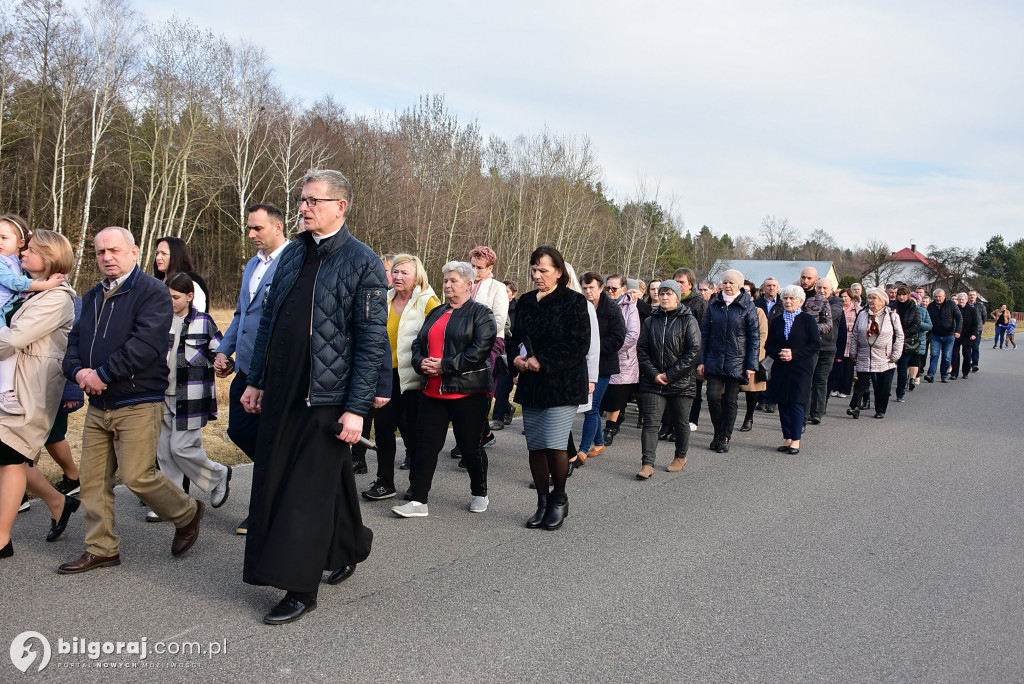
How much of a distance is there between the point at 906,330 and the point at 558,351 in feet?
35.5

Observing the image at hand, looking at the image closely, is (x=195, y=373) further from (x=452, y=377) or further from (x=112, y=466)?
(x=452, y=377)

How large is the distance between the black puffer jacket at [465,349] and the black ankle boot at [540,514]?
3.11 feet

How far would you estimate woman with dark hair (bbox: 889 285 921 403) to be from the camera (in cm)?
1342

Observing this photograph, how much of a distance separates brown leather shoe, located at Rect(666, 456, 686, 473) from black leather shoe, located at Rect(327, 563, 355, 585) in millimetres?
4074

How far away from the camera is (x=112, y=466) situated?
14.4 feet

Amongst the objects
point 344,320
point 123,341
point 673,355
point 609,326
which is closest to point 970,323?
point 673,355

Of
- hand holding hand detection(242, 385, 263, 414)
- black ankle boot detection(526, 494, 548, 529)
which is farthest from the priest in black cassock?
black ankle boot detection(526, 494, 548, 529)

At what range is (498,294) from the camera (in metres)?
7.44

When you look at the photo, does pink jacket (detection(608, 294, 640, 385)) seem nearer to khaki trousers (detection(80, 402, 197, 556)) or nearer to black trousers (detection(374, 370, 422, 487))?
black trousers (detection(374, 370, 422, 487))

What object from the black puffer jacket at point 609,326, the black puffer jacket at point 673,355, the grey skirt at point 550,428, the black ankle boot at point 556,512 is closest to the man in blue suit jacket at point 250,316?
the grey skirt at point 550,428

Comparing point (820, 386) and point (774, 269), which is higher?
point (774, 269)

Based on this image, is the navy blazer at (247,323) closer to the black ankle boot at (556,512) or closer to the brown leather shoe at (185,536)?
the brown leather shoe at (185,536)

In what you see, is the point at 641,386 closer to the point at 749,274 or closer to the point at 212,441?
the point at 212,441

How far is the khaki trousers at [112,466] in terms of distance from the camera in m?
4.23
